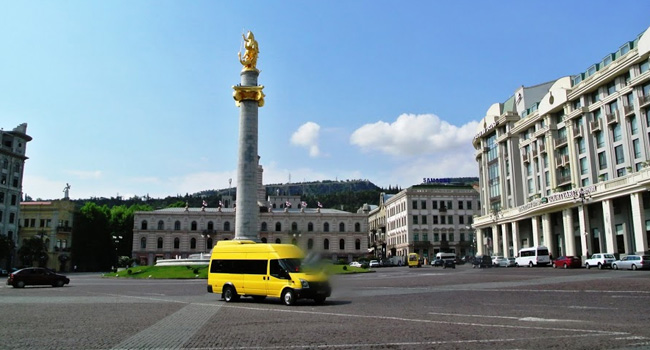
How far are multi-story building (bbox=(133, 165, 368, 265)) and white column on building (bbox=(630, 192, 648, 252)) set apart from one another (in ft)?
217

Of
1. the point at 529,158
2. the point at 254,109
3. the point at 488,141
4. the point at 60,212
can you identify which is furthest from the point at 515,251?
the point at 60,212

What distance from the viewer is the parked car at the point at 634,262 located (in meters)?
41.8

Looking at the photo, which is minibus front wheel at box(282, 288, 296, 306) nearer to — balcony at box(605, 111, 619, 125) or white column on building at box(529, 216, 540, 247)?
balcony at box(605, 111, 619, 125)

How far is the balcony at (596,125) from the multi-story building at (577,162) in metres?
0.12

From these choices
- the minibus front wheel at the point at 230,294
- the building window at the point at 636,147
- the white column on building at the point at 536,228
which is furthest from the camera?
the white column on building at the point at 536,228

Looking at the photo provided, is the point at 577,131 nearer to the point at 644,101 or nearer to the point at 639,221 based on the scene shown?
the point at 644,101

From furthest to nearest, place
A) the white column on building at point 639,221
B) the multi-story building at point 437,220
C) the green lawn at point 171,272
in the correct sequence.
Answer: the multi-story building at point 437,220
the green lawn at point 171,272
the white column on building at point 639,221

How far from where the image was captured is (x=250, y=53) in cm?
5381

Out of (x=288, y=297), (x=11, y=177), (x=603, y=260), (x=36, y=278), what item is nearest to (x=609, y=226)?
(x=603, y=260)

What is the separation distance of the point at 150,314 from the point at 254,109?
35.6 meters

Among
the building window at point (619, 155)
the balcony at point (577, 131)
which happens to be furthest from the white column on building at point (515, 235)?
the building window at point (619, 155)

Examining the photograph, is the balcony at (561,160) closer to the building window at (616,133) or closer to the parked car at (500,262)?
the building window at (616,133)

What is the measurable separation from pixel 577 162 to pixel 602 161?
3.70 meters

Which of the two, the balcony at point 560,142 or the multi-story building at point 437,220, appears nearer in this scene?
the balcony at point 560,142
